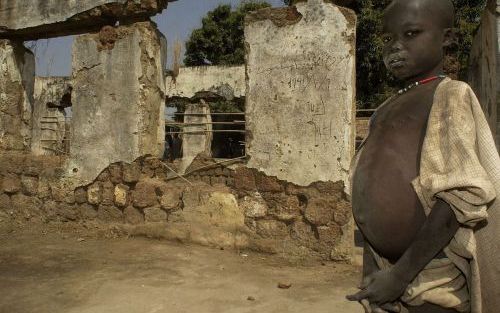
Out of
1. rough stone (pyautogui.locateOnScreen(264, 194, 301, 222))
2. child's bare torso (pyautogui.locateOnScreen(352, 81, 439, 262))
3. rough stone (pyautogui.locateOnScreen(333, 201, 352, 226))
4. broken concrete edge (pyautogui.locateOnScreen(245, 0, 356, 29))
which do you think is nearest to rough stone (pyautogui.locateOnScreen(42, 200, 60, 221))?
rough stone (pyautogui.locateOnScreen(264, 194, 301, 222))

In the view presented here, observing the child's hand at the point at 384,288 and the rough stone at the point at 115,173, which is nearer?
the child's hand at the point at 384,288

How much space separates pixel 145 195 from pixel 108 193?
51cm

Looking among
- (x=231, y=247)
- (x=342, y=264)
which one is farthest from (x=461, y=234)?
(x=231, y=247)

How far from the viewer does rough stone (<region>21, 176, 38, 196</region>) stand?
5.52 meters

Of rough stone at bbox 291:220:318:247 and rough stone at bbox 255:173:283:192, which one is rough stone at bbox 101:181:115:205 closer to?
rough stone at bbox 255:173:283:192

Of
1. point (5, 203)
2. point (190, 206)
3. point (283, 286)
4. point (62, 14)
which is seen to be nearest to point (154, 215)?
point (190, 206)

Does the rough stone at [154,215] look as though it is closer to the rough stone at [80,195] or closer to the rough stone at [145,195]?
the rough stone at [145,195]

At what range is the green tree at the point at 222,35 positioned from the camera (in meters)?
17.1

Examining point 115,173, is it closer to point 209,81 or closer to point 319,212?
point 319,212

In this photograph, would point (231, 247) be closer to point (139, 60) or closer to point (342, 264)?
point (342, 264)

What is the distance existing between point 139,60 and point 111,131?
2.82ft

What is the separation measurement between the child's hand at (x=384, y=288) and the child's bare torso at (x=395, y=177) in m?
0.10

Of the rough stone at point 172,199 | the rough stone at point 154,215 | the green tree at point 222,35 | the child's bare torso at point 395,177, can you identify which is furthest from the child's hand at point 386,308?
the green tree at point 222,35

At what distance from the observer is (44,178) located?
5449 mm
